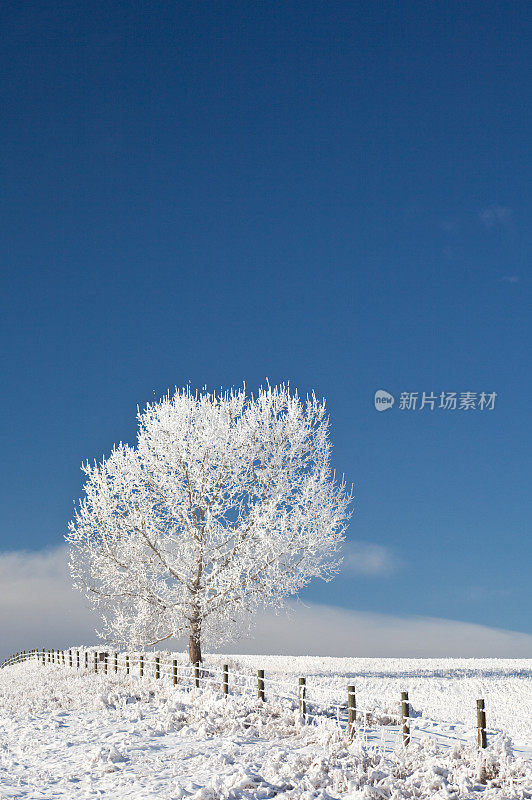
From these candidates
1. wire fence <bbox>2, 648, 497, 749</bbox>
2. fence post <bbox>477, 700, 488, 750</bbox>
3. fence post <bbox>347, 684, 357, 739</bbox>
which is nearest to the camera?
fence post <bbox>477, 700, 488, 750</bbox>

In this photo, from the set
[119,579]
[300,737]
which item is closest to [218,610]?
[119,579]

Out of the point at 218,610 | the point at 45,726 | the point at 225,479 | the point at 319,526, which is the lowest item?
the point at 45,726

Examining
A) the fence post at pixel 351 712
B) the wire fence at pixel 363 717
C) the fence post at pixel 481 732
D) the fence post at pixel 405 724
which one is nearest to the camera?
the fence post at pixel 481 732

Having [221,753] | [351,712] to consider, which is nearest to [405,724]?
[351,712]

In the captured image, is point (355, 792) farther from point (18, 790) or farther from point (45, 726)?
point (45, 726)

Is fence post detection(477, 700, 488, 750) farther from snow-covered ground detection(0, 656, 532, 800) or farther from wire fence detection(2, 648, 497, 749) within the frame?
snow-covered ground detection(0, 656, 532, 800)

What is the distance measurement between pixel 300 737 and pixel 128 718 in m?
5.06

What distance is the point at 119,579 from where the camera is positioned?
99.9ft

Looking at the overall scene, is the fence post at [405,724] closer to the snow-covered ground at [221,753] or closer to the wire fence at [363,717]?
the wire fence at [363,717]

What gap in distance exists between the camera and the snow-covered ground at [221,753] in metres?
11.8

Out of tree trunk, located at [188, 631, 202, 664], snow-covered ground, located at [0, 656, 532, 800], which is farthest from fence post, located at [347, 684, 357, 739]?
tree trunk, located at [188, 631, 202, 664]

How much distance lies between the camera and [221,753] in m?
13.6

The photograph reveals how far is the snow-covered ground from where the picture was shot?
11797 mm

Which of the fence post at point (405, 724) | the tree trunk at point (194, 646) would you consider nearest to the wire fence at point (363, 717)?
the fence post at point (405, 724)
